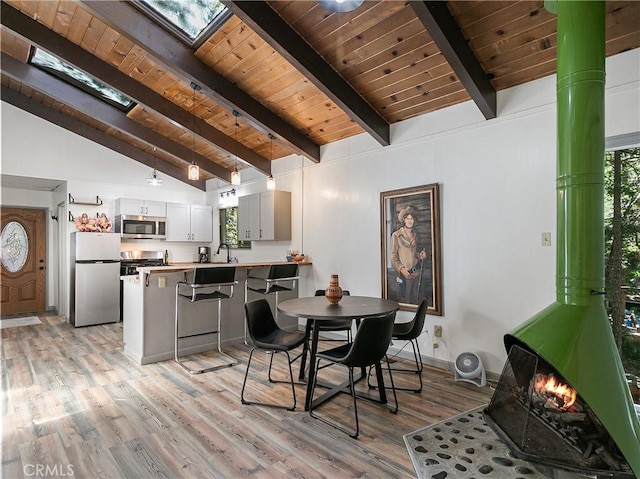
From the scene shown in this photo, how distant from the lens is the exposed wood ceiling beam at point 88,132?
5598 mm

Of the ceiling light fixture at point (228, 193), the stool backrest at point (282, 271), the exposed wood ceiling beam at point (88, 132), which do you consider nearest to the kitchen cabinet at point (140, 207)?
the exposed wood ceiling beam at point (88, 132)

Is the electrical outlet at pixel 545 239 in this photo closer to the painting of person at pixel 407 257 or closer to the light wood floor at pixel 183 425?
the painting of person at pixel 407 257

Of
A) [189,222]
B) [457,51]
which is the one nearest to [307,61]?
[457,51]

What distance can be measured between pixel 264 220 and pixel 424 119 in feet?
9.53

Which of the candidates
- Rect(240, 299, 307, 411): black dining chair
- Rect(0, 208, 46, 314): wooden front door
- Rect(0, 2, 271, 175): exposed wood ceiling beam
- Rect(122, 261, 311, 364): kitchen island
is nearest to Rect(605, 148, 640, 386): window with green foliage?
Rect(240, 299, 307, 411): black dining chair

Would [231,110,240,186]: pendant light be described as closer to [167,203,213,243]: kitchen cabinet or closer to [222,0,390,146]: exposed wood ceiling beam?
[222,0,390,146]: exposed wood ceiling beam

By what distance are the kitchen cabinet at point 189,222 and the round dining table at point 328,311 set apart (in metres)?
4.67

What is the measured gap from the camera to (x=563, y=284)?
2.09m

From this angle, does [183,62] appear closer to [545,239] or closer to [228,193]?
[228,193]

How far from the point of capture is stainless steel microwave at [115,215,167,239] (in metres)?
6.30

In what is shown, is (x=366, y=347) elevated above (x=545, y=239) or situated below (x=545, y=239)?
below

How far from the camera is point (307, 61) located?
10.7ft

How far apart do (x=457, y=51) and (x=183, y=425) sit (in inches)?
139

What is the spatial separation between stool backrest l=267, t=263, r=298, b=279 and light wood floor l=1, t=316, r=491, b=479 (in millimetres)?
1193
